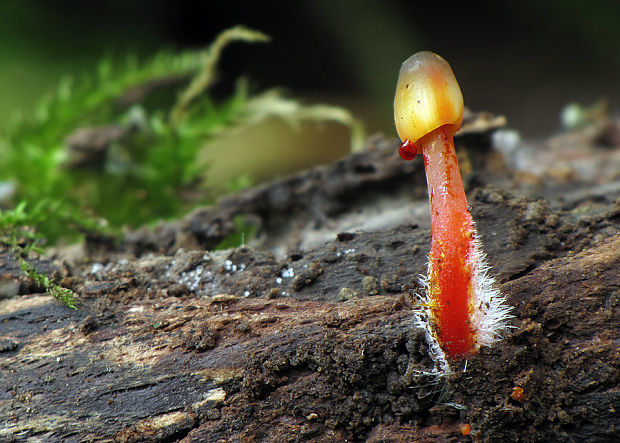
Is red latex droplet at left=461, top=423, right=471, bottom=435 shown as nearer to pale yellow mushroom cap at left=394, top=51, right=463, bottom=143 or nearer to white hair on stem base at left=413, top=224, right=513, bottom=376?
white hair on stem base at left=413, top=224, right=513, bottom=376

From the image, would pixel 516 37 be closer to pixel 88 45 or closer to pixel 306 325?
pixel 88 45

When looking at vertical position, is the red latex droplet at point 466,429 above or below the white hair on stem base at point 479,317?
below

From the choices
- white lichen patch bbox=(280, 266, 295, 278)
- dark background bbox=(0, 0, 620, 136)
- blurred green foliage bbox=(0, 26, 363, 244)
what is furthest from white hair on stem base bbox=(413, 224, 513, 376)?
dark background bbox=(0, 0, 620, 136)

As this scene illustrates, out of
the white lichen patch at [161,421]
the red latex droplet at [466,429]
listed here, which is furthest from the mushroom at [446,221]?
the white lichen patch at [161,421]

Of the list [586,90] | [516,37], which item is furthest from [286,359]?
[586,90]

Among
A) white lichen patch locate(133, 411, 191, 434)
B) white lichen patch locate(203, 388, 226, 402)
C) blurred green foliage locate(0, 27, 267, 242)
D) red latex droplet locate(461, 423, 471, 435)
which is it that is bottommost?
red latex droplet locate(461, 423, 471, 435)

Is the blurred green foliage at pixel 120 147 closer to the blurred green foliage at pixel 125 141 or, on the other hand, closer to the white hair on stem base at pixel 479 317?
the blurred green foliage at pixel 125 141
